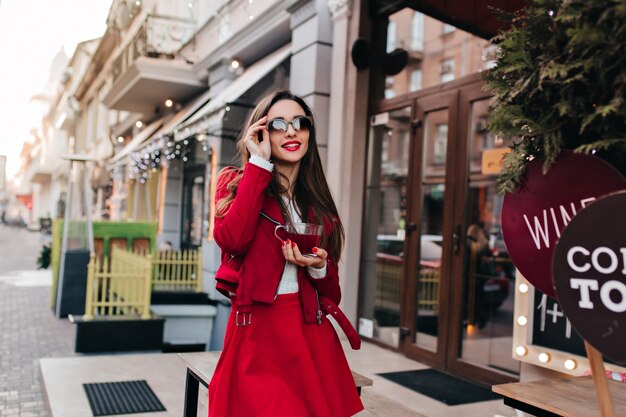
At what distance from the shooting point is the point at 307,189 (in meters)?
2.40

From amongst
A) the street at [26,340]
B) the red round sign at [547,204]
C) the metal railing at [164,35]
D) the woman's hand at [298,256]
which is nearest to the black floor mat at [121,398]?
the street at [26,340]

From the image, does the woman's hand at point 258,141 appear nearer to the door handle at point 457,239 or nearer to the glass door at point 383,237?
the door handle at point 457,239

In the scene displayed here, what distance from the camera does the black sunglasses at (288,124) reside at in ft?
7.41

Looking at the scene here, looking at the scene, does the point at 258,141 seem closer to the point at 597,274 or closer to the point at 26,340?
the point at 597,274

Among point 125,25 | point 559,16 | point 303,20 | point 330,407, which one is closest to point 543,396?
point 330,407

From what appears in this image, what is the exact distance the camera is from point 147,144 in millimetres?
12742

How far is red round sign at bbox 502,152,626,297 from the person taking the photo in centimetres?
174

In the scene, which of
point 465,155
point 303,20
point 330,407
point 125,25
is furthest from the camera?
point 125,25

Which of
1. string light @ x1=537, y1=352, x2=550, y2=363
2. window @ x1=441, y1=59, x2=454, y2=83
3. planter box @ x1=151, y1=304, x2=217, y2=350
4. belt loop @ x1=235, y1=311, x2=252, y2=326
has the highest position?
window @ x1=441, y1=59, x2=454, y2=83

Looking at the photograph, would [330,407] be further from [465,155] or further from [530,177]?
[465,155]

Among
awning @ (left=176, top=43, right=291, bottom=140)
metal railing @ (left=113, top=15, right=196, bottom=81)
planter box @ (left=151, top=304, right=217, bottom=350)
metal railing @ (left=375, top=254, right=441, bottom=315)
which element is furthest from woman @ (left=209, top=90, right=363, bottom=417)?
metal railing @ (left=113, top=15, right=196, bottom=81)

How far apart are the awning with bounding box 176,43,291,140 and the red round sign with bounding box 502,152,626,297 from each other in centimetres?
722

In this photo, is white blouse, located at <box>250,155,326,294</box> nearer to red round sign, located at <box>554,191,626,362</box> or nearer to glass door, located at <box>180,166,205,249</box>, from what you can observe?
red round sign, located at <box>554,191,626,362</box>

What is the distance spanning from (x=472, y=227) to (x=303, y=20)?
3825mm
